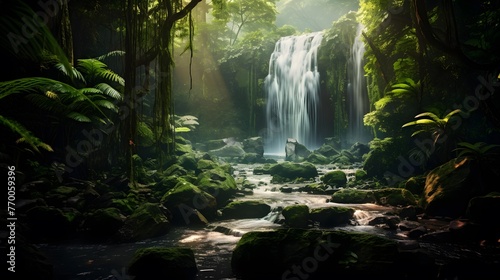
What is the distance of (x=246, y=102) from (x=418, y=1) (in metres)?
24.6

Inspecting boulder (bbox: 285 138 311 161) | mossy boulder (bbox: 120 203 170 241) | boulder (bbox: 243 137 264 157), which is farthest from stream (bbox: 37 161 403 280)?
boulder (bbox: 243 137 264 157)

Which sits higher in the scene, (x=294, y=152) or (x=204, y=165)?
(x=294, y=152)

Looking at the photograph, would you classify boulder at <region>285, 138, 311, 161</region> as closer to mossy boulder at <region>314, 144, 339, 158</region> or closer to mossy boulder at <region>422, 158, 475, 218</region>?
mossy boulder at <region>314, 144, 339, 158</region>

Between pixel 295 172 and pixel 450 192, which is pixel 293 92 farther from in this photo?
pixel 450 192

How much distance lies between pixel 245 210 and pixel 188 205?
1.46 m

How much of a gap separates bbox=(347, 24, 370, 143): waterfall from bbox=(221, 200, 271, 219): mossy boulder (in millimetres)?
15469

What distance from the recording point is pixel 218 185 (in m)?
9.47

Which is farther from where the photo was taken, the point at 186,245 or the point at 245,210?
the point at 245,210

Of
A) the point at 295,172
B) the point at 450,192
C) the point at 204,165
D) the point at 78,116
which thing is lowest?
the point at 450,192

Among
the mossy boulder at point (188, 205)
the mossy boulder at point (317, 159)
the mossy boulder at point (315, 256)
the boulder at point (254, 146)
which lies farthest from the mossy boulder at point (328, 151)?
the mossy boulder at point (315, 256)

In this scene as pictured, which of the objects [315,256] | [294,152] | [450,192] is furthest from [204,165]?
[294,152]

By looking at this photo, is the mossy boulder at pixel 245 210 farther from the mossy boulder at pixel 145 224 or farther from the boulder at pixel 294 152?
the boulder at pixel 294 152

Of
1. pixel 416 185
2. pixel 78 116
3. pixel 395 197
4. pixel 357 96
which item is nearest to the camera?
pixel 78 116

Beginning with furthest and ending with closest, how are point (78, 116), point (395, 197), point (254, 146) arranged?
point (254, 146) → point (395, 197) → point (78, 116)
